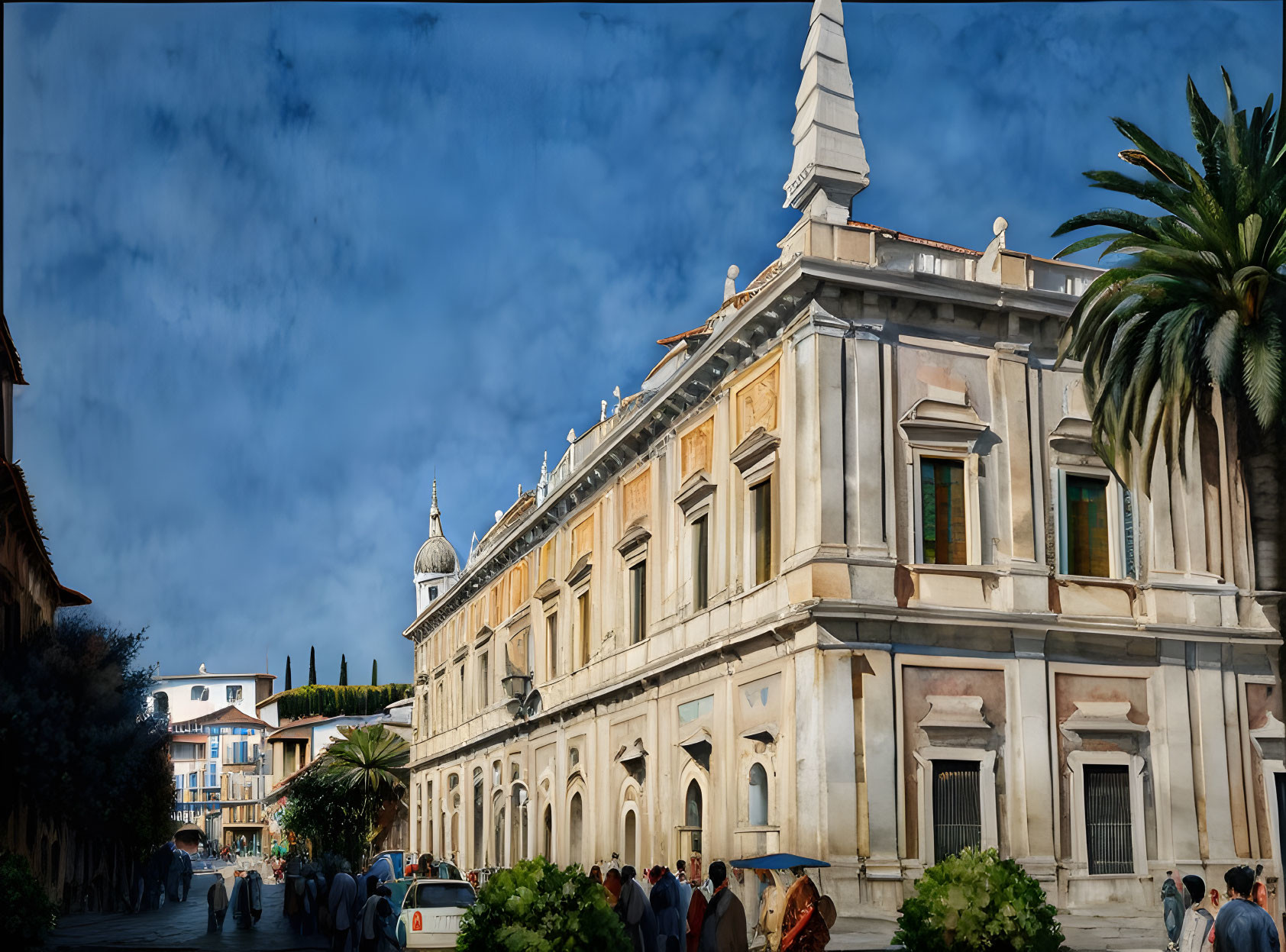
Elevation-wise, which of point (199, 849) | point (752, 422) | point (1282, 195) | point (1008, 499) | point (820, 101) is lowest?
point (199, 849)

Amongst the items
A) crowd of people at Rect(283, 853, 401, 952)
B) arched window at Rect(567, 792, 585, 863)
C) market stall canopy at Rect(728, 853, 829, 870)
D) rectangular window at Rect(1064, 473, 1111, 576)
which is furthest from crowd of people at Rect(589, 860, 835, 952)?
arched window at Rect(567, 792, 585, 863)

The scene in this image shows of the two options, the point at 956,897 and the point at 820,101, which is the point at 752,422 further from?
the point at 956,897

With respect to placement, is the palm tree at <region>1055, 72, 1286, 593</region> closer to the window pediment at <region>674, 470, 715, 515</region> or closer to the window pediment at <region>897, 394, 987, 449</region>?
the window pediment at <region>897, 394, 987, 449</region>

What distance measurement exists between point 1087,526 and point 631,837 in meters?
11.0

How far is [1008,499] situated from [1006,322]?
2.77 meters

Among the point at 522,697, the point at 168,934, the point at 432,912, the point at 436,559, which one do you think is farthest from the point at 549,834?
the point at 436,559

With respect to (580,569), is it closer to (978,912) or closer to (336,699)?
(978,912)

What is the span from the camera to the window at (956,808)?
72.1ft

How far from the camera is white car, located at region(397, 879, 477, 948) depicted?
2230 cm

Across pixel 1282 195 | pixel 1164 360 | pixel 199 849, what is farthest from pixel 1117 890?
pixel 199 849

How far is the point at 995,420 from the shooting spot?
23438 mm

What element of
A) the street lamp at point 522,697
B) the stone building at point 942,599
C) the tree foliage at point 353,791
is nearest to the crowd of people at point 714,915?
the stone building at point 942,599

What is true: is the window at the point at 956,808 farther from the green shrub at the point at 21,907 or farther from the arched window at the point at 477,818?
the arched window at the point at 477,818

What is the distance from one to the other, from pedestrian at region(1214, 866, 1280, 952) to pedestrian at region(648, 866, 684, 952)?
29.1ft
